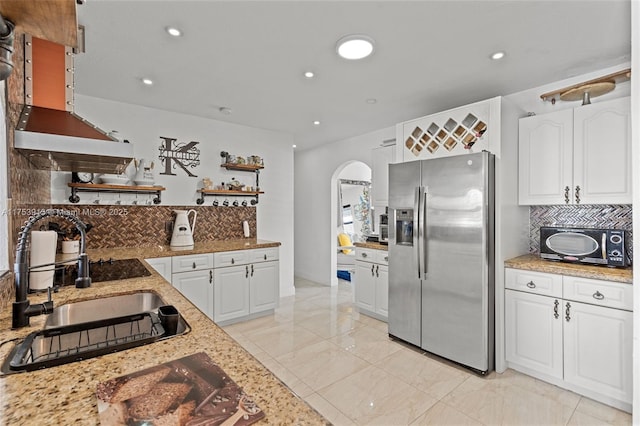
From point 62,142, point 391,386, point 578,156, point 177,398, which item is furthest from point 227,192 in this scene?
point 578,156

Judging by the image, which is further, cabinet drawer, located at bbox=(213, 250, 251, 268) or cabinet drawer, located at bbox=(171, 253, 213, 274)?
cabinet drawer, located at bbox=(213, 250, 251, 268)

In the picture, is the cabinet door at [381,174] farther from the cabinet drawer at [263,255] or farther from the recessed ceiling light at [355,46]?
the recessed ceiling light at [355,46]

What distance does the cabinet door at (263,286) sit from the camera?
3646mm

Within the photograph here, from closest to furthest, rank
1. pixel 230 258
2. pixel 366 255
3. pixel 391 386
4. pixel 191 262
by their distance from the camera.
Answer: pixel 391 386 < pixel 191 262 < pixel 230 258 < pixel 366 255

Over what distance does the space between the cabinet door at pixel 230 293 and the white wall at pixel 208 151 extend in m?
1.00

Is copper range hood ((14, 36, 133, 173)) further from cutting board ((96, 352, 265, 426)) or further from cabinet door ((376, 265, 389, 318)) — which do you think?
cabinet door ((376, 265, 389, 318))

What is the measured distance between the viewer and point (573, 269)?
2.24 m

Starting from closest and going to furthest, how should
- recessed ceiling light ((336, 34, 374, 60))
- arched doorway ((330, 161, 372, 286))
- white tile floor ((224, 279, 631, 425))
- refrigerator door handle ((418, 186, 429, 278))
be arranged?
1. white tile floor ((224, 279, 631, 425))
2. recessed ceiling light ((336, 34, 374, 60))
3. refrigerator door handle ((418, 186, 429, 278))
4. arched doorway ((330, 161, 372, 286))

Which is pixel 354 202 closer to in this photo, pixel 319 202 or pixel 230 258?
pixel 319 202

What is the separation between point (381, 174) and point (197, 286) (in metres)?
2.50

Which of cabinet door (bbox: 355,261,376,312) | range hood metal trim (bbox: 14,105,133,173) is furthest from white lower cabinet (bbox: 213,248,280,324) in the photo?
range hood metal trim (bbox: 14,105,133,173)

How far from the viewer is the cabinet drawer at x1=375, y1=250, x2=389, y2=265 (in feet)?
11.7

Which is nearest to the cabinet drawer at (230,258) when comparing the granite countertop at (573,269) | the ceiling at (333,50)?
the ceiling at (333,50)

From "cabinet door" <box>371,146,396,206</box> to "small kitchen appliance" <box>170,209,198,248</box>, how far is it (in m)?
2.27
